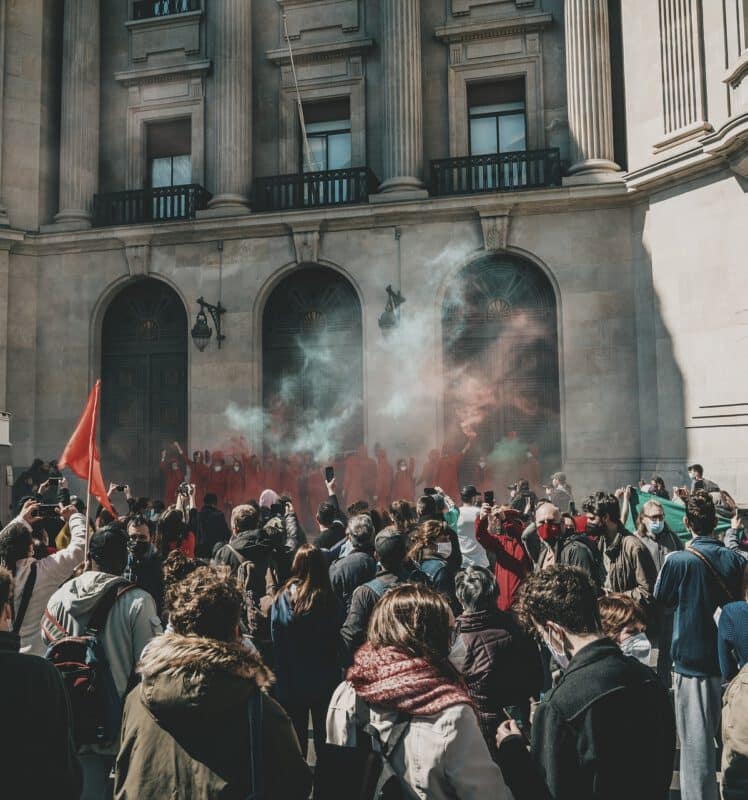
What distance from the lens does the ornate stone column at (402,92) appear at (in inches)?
746

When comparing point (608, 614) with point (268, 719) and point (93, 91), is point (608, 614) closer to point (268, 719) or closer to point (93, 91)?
point (268, 719)

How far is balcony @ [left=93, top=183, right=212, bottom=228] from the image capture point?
67.1ft

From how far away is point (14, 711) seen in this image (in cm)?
256

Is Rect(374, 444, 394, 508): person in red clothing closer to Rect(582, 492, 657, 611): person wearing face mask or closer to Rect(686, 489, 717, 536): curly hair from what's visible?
Rect(582, 492, 657, 611): person wearing face mask

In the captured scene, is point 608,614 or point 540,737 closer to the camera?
point 540,737

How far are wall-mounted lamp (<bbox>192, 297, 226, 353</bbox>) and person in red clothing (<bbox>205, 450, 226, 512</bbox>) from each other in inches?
119

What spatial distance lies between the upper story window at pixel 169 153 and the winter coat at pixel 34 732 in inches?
819

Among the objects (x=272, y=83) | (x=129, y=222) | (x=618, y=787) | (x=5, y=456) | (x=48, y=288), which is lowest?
(x=618, y=787)

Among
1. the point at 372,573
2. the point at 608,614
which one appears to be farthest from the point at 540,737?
the point at 372,573

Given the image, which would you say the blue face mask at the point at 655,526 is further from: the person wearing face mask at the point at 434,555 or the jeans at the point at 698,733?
the jeans at the point at 698,733

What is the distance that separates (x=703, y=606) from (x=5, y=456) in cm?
1663

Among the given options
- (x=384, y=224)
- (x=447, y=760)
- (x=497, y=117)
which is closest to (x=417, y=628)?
(x=447, y=760)

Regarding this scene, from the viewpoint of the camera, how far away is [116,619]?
4.21 meters

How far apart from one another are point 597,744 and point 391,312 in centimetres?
1635
